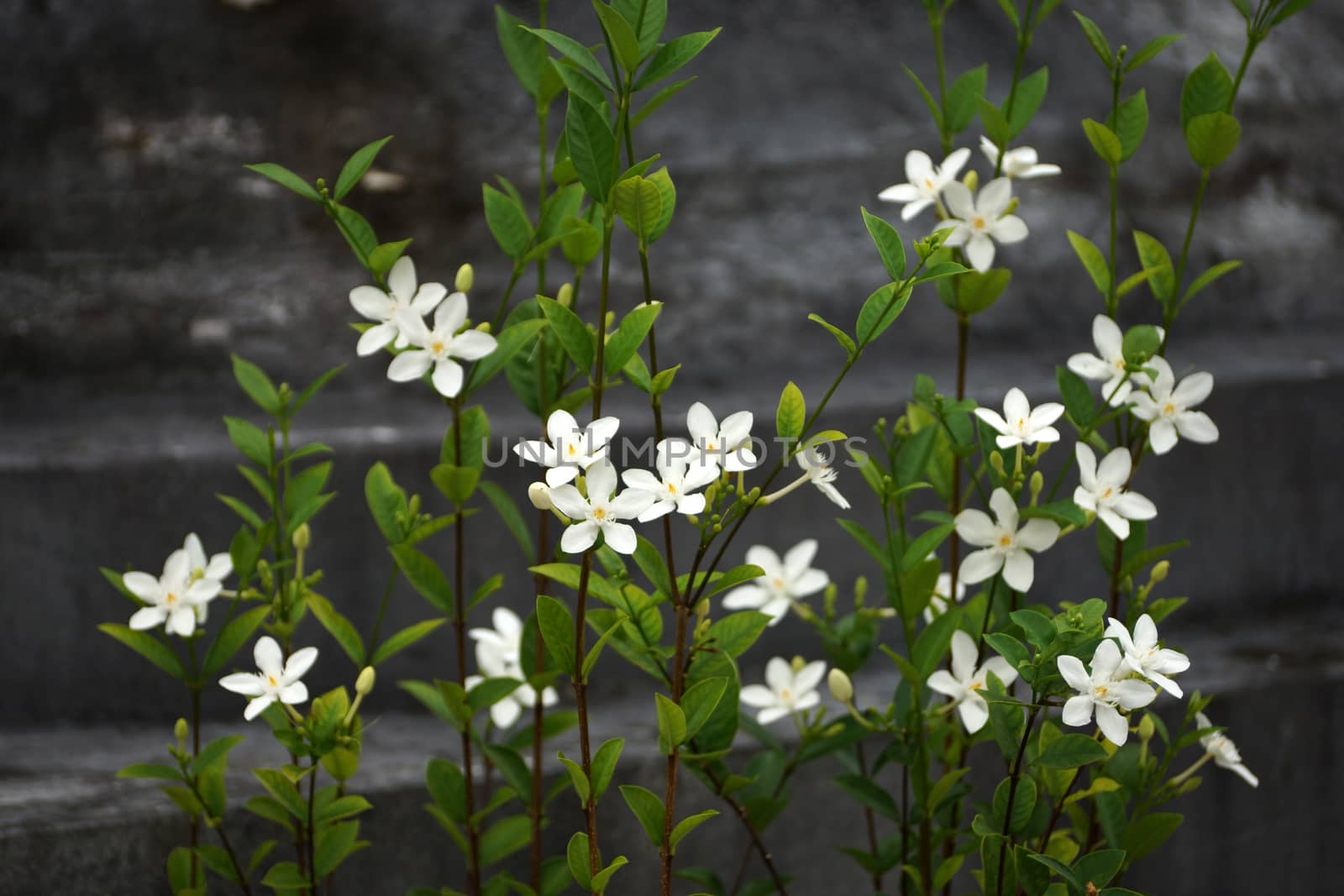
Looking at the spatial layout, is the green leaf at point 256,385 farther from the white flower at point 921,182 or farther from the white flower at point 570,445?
the white flower at point 921,182

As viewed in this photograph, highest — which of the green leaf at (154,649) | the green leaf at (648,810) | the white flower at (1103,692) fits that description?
the white flower at (1103,692)

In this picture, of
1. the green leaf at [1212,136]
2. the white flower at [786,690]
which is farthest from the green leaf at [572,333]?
the green leaf at [1212,136]

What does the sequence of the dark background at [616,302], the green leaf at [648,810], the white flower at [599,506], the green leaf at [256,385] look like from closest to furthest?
the white flower at [599,506]
the green leaf at [648,810]
the green leaf at [256,385]
the dark background at [616,302]

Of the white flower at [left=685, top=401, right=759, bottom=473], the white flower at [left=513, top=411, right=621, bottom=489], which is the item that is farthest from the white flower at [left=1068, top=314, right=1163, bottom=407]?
the white flower at [left=513, top=411, right=621, bottom=489]

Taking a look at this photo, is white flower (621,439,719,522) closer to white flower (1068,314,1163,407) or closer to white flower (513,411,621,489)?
white flower (513,411,621,489)

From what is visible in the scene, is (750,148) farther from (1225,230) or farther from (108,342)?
(108,342)

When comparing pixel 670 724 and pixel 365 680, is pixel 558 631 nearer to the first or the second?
pixel 670 724
